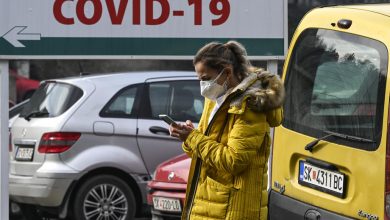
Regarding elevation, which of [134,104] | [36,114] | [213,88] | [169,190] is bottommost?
[169,190]

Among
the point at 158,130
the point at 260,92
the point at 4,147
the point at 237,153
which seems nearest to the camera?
the point at 237,153

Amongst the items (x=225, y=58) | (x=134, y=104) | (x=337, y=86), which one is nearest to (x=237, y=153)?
(x=225, y=58)

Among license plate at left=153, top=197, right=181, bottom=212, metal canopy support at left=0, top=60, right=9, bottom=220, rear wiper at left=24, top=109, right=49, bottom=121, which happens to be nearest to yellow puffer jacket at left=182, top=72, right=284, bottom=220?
metal canopy support at left=0, top=60, right=9, bottom=220

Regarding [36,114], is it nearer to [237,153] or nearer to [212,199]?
[212,199]

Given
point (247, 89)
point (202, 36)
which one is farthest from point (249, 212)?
point (202, 36)

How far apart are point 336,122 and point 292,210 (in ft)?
2.19

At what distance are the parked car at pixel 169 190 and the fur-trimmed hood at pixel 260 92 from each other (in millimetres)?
3446

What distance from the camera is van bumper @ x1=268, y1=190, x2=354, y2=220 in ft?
19.0

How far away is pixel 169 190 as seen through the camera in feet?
27.7

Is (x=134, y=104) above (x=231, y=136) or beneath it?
beneath

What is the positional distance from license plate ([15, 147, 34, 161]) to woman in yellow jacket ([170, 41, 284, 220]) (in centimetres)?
560

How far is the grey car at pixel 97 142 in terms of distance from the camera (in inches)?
401

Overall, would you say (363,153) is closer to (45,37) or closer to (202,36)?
(202,36)

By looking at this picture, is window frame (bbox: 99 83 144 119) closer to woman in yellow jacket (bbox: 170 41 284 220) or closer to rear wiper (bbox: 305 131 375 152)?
rear wiper (bbox: 305 131 375 152)
